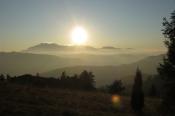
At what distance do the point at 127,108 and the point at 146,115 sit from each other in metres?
4.16

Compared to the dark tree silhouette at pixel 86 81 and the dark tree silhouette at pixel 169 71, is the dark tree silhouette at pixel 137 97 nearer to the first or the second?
the dark tree silhouette at pixel 169 71

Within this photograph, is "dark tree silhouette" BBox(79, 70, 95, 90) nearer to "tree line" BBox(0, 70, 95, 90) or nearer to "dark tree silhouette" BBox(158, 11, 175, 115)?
"tree line" BBox(0, 70, 95, 90)

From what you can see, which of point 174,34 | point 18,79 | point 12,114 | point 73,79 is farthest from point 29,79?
point 174,34

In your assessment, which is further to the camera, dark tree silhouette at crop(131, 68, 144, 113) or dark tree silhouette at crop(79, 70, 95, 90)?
dark tree silhouette at crop(79, 70, 95, 90)

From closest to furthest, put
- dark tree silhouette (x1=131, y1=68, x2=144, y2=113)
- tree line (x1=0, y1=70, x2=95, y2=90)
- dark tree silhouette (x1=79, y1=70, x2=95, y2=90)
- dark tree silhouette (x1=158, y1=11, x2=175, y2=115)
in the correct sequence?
1. dark tree silhouette (x1=158, y1=11, x2=175, y2=115)
2. dark tree silhouette (x1=131, y1=68, x2=144, y2=113)
3. tree line (x1=0, y1=70, x2=95, y2=90)
4. dark tree silhouette (x1=79, y1=70, x2=95, y2=90)

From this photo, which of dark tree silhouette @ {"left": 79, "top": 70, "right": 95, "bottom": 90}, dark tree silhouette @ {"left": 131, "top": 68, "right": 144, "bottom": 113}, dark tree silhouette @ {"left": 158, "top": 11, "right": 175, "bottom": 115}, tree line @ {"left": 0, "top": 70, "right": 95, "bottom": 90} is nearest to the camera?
dark tree silhouette @ {"left": 158, "top": 11, "right": 175, "bottom": 115}

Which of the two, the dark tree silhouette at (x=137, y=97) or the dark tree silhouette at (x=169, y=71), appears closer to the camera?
the dark tree silhouette at (x=169, y=71)

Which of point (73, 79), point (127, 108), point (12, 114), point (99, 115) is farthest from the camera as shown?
point (73, 79)

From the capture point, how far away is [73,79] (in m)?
73.3

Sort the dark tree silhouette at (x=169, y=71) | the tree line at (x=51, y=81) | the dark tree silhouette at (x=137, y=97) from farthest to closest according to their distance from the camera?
1. the tree line at (x=51, y=81)
2. the dark tree silhouette at (x=137, y=97)
3. the dark tree silhouette at (x=169, y=71)

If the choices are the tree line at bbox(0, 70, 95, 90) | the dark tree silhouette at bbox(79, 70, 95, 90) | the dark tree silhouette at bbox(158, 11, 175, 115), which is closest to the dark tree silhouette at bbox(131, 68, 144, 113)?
the dark tree silhouette at bbox(158, 11, 175, 115)

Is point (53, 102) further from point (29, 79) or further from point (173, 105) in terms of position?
point (29, 79)

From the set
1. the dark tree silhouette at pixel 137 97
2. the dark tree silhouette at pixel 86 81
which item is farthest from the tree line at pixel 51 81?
the dark tree silhouette at pixel 137 97

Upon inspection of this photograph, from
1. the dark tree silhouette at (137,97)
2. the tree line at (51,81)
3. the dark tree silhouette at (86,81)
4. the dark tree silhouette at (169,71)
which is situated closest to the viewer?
the dark tree silhouette at (169,71)
